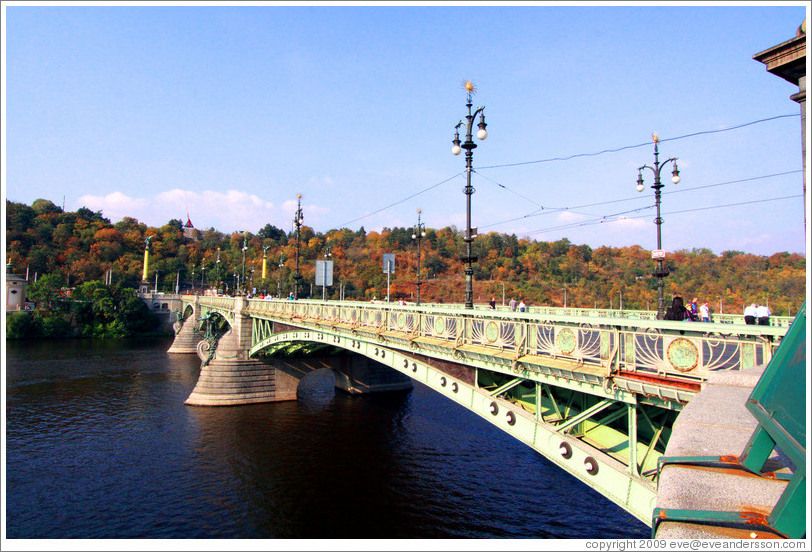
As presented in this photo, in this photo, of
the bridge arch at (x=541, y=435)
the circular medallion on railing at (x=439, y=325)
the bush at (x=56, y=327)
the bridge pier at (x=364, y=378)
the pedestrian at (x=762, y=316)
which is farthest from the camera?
the bush at (x=56, y=327)

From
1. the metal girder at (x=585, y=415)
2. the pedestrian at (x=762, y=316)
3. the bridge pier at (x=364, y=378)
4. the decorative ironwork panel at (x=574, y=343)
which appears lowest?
the bridge pier at (x=364, y=378)

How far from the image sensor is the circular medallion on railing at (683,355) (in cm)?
608

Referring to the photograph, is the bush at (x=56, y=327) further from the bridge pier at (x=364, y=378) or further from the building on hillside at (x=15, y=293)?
the bridge pier at (x=364, y=378)

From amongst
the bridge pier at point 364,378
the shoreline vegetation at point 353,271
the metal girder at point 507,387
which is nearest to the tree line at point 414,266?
the shoreline vegetation at point 353,271

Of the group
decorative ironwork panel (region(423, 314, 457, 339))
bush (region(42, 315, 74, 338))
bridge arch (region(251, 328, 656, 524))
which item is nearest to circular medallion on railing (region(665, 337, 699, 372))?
bridge arch (region(251, 328, 656, 524))

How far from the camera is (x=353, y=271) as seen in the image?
98.1 metres

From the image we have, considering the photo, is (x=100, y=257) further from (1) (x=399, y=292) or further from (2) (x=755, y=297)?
(2) (x=755, y=297)

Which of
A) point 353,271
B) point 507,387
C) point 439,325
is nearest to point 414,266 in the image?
point 353,271

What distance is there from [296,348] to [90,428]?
12159 mm

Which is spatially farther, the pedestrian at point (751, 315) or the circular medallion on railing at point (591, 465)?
the pedestrian at point (751, 315)

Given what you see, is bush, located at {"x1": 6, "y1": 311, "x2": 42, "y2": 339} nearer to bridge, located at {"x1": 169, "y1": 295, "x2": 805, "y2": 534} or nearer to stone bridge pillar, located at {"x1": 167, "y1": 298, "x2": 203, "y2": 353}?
stone bridge pillar, located at {"x1": 167, "y1": 298, "x2": 203, "y2": 353}

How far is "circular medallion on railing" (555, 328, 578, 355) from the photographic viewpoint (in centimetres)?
779

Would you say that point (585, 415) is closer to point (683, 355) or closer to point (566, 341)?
point (566, 341)

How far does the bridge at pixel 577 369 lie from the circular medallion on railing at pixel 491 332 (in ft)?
0.07
